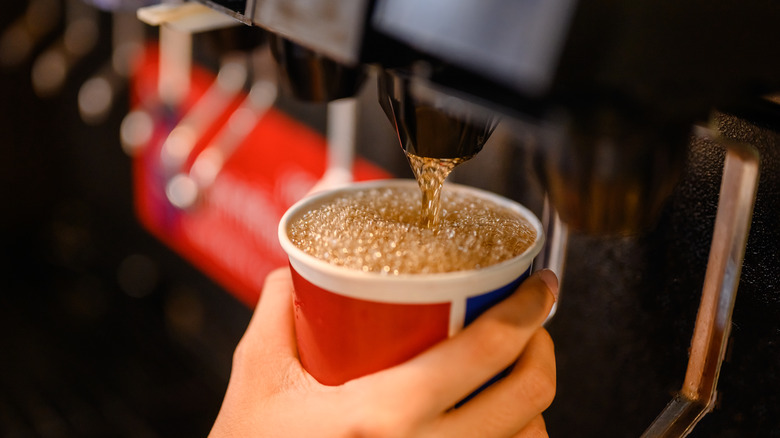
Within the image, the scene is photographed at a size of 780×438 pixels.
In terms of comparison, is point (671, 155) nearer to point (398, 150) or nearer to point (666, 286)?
point (666, 286)

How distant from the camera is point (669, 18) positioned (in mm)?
361

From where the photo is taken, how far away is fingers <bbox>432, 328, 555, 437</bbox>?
0.53 m

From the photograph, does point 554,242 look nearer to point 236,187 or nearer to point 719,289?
point 719,289

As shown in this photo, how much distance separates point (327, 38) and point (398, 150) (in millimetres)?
787

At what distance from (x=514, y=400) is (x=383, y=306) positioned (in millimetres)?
125

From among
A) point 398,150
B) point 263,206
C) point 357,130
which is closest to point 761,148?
point 398,150

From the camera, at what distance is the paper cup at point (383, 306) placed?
0.51 meters

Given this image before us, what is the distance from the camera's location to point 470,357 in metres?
0.51

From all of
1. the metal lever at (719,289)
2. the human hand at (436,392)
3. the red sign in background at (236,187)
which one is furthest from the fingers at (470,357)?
the red sign in background at (236,187)

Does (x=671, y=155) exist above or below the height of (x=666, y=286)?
above

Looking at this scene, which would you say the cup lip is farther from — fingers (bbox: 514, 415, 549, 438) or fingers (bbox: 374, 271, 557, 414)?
fingers (bbox: 514, 415, 549, 438)

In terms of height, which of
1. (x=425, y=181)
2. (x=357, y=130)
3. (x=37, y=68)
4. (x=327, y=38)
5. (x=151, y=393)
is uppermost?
(x=327, y=38)

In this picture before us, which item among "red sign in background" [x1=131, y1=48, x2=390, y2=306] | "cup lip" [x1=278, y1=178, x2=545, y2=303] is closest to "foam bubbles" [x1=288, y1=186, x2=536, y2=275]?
"cup lip" [x1=278, y1=178, x2=545, y2=303]

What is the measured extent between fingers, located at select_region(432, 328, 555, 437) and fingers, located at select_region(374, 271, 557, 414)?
0.05 feet
